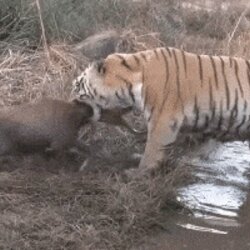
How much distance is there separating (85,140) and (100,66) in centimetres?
92

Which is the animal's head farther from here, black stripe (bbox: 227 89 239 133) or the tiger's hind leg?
black stripe (bbox: 227 89 239 133)

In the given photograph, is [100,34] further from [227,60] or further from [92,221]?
[92,221]

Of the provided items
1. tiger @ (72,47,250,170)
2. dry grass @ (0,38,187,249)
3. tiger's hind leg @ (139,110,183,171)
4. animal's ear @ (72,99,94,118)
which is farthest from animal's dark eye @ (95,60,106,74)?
dry grass @ (0,38,187,249)

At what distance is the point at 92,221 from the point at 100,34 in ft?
13.5

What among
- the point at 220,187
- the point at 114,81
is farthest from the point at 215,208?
the point at 114,81

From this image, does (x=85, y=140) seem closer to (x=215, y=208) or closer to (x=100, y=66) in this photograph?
(x=100, y=66)

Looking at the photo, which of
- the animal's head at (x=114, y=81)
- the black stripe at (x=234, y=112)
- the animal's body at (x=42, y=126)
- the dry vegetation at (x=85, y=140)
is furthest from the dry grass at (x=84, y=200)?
the black stripe at (x=234, y=112)

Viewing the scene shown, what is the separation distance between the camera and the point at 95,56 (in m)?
8.26

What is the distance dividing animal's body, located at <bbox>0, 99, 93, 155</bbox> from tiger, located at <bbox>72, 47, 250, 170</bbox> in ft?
0.68

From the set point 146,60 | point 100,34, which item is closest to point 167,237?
point 146,60

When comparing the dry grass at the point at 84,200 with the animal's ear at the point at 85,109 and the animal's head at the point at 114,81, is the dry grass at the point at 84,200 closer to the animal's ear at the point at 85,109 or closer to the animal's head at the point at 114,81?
the animal's ear at the point at 85,109

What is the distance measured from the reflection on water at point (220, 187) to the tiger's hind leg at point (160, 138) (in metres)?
0.30

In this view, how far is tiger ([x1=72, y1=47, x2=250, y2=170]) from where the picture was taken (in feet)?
19.0

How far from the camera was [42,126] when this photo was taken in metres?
6.04
